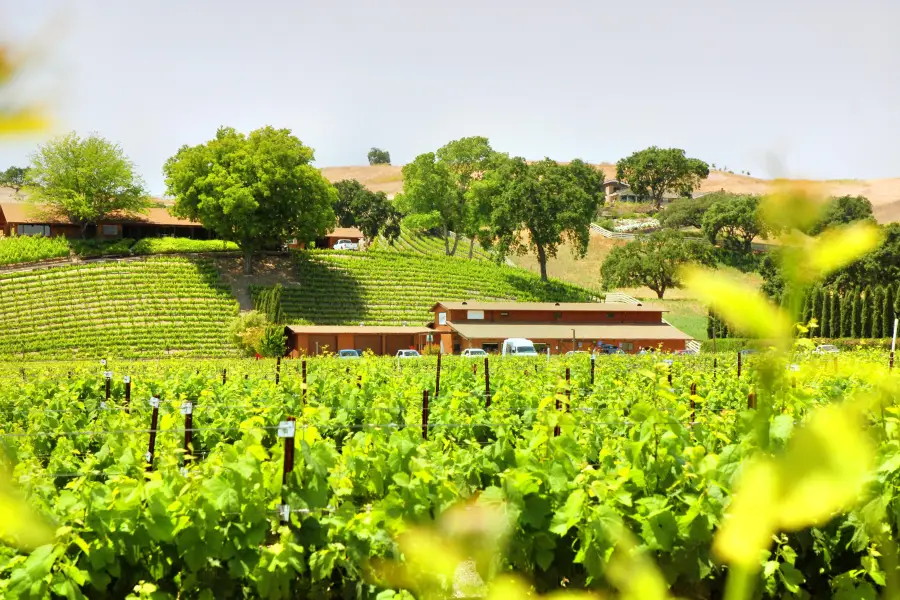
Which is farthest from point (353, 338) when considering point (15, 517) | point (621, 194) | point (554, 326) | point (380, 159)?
point (380, 159)

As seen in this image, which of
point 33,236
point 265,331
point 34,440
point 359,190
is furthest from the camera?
point 359,190

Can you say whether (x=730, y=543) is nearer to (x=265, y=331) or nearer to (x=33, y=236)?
(x=265, y=331)

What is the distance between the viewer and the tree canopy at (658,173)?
356 ft

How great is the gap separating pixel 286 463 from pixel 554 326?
145 feet

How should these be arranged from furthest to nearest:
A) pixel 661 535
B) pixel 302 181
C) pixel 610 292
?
pixel 610 292 < pixel 302 181 < pixel 661 535

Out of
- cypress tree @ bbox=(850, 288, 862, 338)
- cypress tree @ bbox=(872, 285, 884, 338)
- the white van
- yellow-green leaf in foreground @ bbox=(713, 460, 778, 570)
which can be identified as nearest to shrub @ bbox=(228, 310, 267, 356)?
the white van

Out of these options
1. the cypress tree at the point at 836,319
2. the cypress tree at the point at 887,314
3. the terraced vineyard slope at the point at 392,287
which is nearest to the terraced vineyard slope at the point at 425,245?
the terraced vineyard slope at the point at 392,287

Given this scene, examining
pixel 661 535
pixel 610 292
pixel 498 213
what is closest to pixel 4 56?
pixel 661 535

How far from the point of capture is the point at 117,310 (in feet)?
161

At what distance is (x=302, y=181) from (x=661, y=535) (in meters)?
54.8

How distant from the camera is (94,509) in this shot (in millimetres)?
4164

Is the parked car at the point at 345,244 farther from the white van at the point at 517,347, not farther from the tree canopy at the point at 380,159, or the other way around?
the tree canopy at the point at 380,159

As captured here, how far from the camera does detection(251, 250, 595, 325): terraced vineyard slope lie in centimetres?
5419

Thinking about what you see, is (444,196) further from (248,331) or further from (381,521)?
(381,521)
